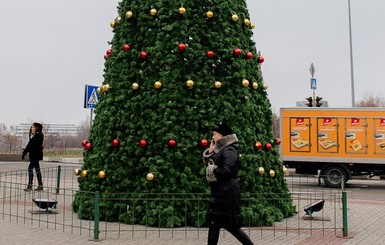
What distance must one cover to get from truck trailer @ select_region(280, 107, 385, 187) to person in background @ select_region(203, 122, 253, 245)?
40.2ft

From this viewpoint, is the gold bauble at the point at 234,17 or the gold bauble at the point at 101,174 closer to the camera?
the gold bauble at the point at 101,174

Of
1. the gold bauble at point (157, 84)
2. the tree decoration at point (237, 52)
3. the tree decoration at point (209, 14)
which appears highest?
Result: the tree decoration at point (209, 14)

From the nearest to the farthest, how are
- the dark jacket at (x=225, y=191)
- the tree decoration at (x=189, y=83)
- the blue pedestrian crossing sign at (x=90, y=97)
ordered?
the dark jacket at (x=225, y=191) < the tree decoration at (x=189, y=83) < the blue pedestrian crossing sign at (x=90, y=97)

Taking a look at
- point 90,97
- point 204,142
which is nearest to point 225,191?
point 204,142

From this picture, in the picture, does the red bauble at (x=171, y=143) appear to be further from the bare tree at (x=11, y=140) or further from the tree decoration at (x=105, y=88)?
the bare tree at (x=11, y=140)

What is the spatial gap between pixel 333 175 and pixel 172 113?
435 inches

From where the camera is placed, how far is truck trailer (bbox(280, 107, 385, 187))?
16781 millimetres

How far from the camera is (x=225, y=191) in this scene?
17.7 feet

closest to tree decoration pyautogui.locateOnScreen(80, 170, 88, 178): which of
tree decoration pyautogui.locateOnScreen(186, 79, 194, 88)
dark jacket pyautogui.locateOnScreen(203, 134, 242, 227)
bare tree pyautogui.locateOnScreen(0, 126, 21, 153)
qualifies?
tree decoration pyautogui.locateOnScreen(186, 79, 194, 88)

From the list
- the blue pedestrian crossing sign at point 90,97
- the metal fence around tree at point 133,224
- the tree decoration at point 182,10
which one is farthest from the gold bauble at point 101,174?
the blue pedestrian crossing sign at point 90,97

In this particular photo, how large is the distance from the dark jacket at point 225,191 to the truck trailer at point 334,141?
1230 cm

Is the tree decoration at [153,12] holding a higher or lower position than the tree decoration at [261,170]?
higher

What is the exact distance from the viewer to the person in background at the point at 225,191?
5367 mm

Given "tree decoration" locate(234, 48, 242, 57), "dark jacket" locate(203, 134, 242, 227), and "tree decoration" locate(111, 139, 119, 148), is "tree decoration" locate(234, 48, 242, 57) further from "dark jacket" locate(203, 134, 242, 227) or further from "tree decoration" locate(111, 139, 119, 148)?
"dark jacket" locate(203, 134, 242, 227)
